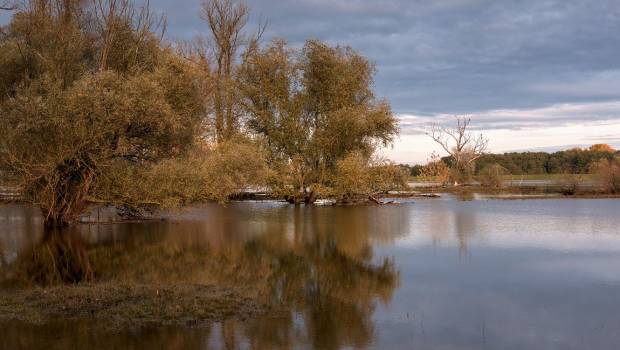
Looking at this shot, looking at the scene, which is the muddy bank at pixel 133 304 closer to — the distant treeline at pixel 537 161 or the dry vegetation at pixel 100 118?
the dry vegetation at pixel 100 118

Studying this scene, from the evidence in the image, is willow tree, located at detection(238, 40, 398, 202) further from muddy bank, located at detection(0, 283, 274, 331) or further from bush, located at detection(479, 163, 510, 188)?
muddy bank, located at detection(0, 283, 274, 331)

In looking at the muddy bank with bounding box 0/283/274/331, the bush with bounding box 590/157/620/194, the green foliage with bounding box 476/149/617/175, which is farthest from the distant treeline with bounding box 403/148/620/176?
the muddy bank with bounding box 0/283/274/331

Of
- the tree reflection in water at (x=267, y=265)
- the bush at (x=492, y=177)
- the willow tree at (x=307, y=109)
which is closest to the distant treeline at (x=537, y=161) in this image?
the bush at (x=492, y=177)

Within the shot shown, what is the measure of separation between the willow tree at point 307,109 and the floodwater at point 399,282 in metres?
13.9

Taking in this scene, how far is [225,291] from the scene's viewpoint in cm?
1302

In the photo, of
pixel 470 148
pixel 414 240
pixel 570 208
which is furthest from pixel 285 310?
pixel 470 148

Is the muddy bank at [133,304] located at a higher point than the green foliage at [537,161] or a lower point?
lower

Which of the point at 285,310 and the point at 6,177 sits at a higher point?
the point at 6,177

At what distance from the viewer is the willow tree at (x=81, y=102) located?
24.2m

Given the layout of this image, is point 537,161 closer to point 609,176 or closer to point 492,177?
point 492,177

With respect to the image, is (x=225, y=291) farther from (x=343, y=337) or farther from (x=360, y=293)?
(x=343, y=337)

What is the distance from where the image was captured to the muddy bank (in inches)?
422

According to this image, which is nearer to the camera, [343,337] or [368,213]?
[343,337]

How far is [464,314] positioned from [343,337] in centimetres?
307
